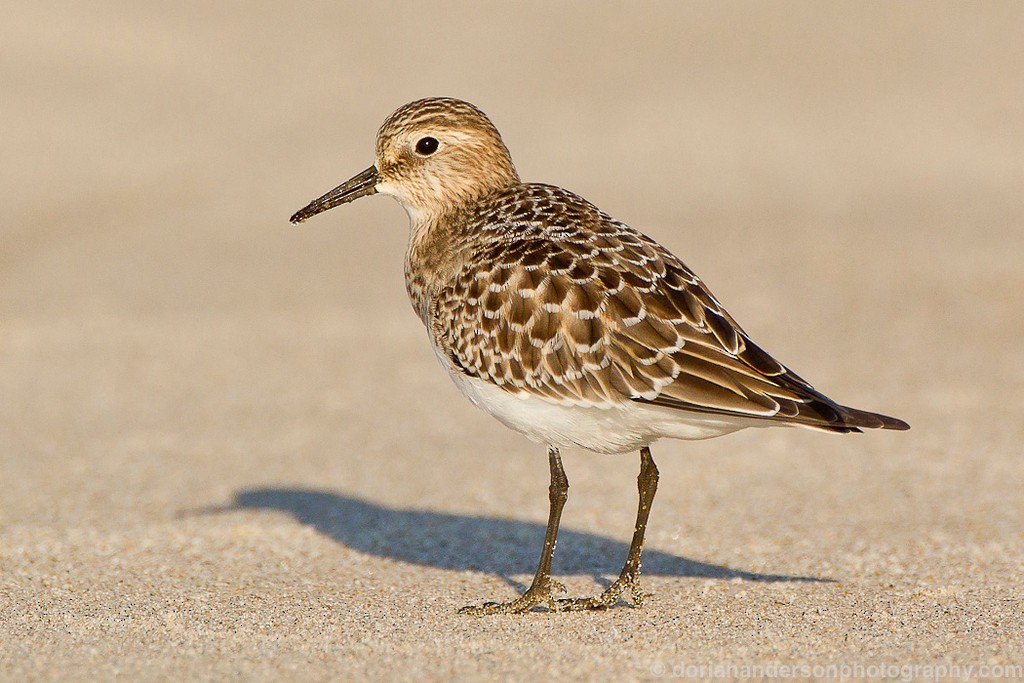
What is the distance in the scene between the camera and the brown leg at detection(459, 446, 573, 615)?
16.7ft

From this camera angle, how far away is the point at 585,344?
15.6 feet

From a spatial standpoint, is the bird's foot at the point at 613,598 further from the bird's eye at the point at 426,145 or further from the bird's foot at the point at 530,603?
the bird's eye at the point at 426,145

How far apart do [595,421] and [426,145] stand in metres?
1.62

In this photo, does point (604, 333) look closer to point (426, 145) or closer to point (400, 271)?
point (426, 145)

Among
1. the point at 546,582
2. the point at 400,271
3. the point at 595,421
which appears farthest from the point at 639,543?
the point at 400,271

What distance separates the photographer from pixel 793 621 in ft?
15.9

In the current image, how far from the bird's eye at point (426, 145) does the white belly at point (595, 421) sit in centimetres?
114

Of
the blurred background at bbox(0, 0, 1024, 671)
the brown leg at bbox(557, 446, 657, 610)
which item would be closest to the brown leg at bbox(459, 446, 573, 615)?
the brown leg at bbox(557, 446, 657, 610)

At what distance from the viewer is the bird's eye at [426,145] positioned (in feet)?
18.7

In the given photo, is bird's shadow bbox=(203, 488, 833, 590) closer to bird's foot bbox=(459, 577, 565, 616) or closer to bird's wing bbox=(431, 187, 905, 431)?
bird's foot bbox=(459, 577, 565, 616)

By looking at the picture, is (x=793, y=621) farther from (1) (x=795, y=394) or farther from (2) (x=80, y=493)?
(2) (x=80, y=493)

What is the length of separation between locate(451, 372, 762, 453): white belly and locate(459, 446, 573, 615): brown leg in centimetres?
24

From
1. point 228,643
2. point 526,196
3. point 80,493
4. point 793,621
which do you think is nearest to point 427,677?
point 228,643

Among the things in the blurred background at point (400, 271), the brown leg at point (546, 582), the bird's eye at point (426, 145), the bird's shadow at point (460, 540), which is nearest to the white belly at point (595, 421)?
the brown leg at point (546, 582)
